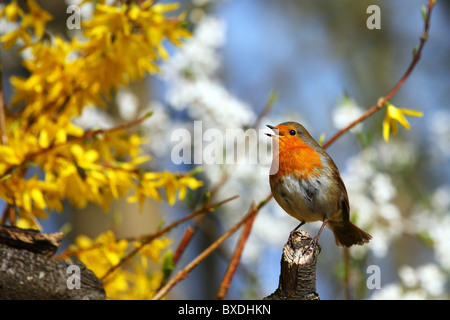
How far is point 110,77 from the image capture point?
273cm

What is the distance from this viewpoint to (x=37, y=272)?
2.03 m

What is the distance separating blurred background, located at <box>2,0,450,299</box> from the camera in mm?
4164

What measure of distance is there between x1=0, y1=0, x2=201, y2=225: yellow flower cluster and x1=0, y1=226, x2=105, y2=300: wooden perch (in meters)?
Answer: 0.31

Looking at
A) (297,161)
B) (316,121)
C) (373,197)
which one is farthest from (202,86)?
(316,121)

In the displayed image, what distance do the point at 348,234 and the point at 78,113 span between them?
1441 millimetres

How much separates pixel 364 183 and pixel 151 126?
183 centimetres

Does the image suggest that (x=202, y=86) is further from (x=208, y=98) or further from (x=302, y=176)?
(x=302, y=176)

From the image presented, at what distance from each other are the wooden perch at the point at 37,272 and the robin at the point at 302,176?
2.60ft

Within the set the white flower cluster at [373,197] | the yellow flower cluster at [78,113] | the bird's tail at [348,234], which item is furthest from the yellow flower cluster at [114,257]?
the white flower cluster at [373,197]

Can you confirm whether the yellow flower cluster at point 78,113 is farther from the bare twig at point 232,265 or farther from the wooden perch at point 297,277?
the wooden perch at point 297,277

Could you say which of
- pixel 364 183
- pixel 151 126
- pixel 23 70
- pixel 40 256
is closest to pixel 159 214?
pixel 151 126

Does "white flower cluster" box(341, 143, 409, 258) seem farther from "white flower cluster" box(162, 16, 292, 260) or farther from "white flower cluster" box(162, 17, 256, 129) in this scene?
"white flower cluster" box(162, 17, 256, 129)

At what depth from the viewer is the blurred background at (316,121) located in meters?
4.16
